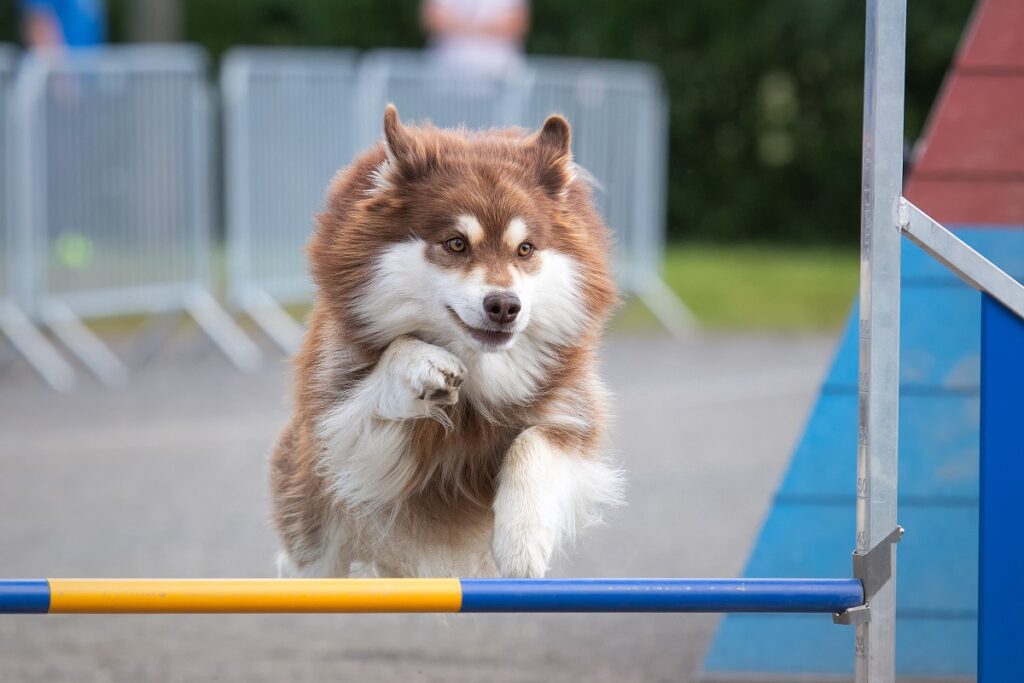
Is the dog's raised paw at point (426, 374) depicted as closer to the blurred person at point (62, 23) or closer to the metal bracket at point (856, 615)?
the metal bracket at point (856, 615)

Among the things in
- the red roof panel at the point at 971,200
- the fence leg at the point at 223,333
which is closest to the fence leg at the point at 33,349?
the fence leg at the point at 223,333

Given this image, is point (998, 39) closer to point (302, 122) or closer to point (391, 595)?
point (391, 595)

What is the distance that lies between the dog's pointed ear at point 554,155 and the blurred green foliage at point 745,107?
64.5 ft

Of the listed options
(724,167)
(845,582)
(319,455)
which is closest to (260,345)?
(319,455)

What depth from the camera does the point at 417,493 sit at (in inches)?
146

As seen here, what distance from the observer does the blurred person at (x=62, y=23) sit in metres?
15.1

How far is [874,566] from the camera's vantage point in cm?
312

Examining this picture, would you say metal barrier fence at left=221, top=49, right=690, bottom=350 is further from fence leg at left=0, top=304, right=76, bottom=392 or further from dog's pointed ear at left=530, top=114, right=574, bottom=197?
dog's pointed ear at left=530, top=114, right=574, bottom=197

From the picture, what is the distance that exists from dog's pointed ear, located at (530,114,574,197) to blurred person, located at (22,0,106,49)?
41.2ft

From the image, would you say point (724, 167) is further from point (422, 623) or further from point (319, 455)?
point (319, 455)

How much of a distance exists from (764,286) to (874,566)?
13010mm

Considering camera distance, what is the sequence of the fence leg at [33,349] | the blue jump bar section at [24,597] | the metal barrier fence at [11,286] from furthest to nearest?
the fence leg at [33,349], the metal barrier fence at [11,286], the blue jump bar section at [24,597]

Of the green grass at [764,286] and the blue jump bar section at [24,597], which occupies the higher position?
the blue jump bar section at [24,597]

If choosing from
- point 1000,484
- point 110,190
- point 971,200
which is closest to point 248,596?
point 1000,484
